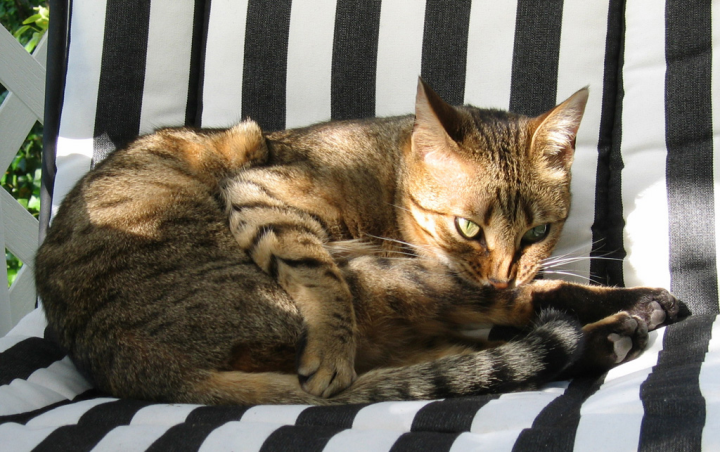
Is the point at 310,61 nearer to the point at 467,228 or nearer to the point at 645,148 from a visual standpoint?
the point at 467,228

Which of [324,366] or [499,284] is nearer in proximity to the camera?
[324,366]

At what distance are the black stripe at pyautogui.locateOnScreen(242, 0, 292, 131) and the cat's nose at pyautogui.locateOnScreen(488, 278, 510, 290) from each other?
117 centimetres

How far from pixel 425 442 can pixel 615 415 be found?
0.36m

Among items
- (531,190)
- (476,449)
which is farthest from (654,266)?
(476,449)

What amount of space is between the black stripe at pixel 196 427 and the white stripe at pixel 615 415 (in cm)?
73

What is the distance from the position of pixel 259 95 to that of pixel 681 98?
5.14 ft

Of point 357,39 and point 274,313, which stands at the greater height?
point 357,39

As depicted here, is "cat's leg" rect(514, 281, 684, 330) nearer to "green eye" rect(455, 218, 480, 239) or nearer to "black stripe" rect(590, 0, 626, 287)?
"green eye" rect(455, 218, 480, 239)

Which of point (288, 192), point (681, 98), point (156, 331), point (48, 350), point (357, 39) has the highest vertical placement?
point (357, 39)

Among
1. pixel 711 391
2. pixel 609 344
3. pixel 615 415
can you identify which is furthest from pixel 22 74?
pixel 711 391

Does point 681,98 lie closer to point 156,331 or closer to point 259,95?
point 259,95

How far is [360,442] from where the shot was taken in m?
1.21

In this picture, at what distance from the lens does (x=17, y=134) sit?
280 cm

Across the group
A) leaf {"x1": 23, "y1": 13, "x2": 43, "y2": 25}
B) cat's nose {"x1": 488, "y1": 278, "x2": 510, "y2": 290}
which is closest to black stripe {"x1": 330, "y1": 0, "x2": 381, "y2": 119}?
cat's nose {"x1": 488, "y1": 278, "x2": 510, "y2": 290}
